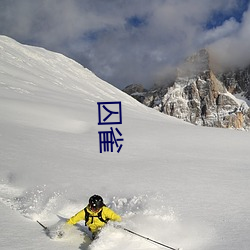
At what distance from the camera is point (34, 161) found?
993 centimetres

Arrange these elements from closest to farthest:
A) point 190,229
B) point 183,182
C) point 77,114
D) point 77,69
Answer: point 190,229 → point 183,182 → point 77,114 → point 77,69

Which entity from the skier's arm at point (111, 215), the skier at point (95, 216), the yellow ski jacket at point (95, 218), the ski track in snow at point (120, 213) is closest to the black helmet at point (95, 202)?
the skier at point (95, 216)

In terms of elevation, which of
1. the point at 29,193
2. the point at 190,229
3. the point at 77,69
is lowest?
the point at 190,229

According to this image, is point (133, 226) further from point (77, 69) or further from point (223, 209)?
point (77, 69)

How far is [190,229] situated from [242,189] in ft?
8.90

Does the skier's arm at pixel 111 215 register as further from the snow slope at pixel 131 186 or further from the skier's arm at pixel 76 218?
the skier's arm at pixel 76 218

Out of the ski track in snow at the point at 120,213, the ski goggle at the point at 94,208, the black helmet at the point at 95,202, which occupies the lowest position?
the ski track in snow at the point at 120,213

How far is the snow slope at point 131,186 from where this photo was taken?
18.2ft

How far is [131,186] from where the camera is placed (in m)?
8.21

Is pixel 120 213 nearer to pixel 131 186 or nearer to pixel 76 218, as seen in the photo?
pixel 76 218

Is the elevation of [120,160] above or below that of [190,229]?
above

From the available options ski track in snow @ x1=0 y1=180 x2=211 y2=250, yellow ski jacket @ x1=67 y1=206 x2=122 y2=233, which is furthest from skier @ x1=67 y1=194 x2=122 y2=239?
ski track in snow @ x1=0 y1=180 x2=211 y2=250

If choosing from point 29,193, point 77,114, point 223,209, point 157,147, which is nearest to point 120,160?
point 157,147

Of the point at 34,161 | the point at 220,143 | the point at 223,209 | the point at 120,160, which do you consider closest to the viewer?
the point at 223,209
